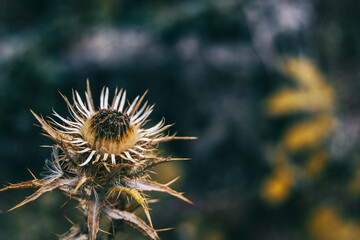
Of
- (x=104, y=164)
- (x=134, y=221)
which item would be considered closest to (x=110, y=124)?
(x=104, y=164)

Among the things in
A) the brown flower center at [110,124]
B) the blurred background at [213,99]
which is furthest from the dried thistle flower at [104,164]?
the blurred background at [213,99]

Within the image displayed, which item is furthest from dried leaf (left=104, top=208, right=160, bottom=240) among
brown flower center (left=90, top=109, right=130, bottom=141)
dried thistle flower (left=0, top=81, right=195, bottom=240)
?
brown flower center (left=90, top=109, right=130, bottom=141)

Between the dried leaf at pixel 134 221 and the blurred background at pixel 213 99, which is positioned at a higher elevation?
the blurred background at pixel 213 99

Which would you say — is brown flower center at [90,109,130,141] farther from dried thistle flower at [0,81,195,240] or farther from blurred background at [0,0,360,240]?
blurred background at [0,0,360,240]

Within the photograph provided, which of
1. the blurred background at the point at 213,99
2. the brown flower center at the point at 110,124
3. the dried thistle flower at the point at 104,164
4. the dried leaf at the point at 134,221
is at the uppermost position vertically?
the blurred background at the point at 213,99

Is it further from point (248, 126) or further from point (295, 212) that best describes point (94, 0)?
point (295, 212)

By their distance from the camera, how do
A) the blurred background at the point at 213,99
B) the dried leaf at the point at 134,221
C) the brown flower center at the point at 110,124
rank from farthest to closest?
the blurred background at the point at 213,99, the brown flower center at the point at 110,124, the dried leaf at the point at 134,221

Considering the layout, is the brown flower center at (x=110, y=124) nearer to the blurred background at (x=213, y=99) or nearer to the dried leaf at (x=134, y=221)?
the dried leaf at (x=134, y=221)
